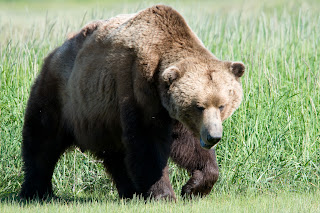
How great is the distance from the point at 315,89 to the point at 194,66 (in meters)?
2.68

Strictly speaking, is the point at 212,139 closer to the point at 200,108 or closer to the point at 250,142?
the point at 200,108

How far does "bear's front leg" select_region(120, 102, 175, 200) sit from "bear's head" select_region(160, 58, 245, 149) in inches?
11.8

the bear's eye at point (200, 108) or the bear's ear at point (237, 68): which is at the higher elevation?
the bear's ear at point (237, 68)

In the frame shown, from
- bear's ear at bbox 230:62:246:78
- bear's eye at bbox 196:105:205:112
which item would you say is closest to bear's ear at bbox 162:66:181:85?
bear's eye at bbox 196:105:205:112

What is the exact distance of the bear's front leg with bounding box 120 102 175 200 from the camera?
5.38m

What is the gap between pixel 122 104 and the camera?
5.51 metres

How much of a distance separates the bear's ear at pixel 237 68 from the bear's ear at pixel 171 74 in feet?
1.87

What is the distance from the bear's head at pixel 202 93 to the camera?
194 inches

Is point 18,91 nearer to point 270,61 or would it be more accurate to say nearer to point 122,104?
point 122,104

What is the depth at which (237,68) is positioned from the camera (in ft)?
17.3

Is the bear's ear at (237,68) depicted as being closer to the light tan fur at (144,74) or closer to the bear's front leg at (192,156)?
the light tan fur at (144,74)

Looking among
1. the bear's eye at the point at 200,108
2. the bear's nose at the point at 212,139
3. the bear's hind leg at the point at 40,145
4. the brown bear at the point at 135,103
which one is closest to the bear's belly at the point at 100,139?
the brown bear at the point at 135,103

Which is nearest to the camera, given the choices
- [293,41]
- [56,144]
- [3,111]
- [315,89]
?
[56,144]

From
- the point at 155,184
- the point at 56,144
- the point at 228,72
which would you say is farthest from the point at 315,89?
the point at 56,144
